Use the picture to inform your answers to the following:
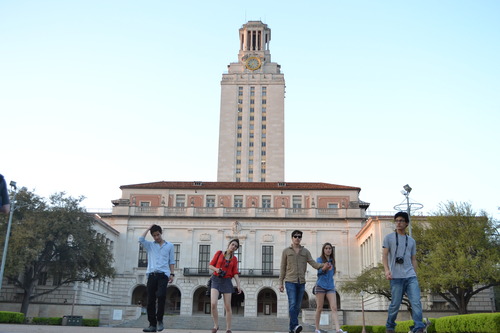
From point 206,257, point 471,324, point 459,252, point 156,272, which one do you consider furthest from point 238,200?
point 156,272

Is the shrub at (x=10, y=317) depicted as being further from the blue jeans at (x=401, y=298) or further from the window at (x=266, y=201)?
the window at (x=266, y=201)

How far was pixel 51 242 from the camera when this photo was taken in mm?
41750

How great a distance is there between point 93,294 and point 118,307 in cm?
868

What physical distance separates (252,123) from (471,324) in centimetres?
8053

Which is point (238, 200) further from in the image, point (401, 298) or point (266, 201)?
point (401, 298)

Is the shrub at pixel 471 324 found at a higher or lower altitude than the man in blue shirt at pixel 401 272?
lower

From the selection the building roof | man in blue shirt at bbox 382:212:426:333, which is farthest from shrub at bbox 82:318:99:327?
man in blue shirt at bbox 382:212:426:333

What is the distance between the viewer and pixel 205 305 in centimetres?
6184

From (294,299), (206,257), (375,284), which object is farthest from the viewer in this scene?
(206,257)

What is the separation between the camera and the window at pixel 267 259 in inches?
2327

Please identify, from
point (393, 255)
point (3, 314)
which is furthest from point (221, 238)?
point (393, 255)

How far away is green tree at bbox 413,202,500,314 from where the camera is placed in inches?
1380

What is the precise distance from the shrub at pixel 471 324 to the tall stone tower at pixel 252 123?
7001 centimetres

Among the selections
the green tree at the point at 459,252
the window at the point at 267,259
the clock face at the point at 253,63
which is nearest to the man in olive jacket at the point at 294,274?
the green tree at the point at 459,252
